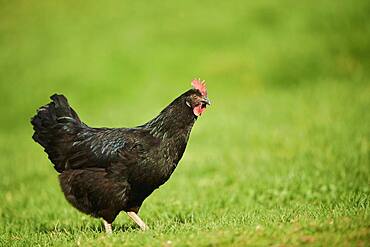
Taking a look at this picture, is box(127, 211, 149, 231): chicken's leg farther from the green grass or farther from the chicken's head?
the chicken's head

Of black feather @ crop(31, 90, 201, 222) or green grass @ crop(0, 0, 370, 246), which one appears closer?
black feather @ crop(31, 90, 201, 222)

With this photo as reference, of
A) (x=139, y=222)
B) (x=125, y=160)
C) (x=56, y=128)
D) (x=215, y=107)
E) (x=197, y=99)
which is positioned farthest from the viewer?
(x=215, y=107)

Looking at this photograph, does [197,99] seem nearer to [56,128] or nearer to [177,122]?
[177,122]

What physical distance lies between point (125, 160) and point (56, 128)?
4.17ft

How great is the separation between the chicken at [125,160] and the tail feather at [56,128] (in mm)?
34

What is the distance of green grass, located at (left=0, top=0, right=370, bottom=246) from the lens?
24.8ft

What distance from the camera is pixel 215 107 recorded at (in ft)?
66.0

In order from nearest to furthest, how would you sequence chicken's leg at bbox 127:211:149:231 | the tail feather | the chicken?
the chicken < chicken's leg at bbox 127:211:149:231 < the tail feather

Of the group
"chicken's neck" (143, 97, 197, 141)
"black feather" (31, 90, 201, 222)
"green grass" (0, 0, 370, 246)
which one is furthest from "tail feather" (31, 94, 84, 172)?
"chicken's neck" (143, 97, 197, 141)

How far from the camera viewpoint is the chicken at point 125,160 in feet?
24.4

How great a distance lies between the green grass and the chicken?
20.2 inches

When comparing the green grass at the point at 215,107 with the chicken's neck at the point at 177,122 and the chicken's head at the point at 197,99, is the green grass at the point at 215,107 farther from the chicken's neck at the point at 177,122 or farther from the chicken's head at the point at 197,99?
the chicken's head at the point at 197,99

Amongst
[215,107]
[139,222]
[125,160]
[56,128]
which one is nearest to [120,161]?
[125,160]

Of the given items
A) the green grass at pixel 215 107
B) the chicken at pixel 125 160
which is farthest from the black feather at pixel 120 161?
the green grass at pixel 215 107
